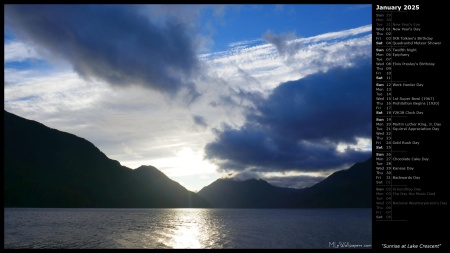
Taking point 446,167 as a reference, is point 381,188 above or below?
below

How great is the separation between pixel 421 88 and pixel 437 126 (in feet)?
7.79

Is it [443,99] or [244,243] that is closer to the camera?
[443,99]

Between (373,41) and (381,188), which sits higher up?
(373,41)

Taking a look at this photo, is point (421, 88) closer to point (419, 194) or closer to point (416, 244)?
point (419, 194)

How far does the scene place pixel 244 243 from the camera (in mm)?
78875

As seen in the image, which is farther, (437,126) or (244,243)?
(244,243)

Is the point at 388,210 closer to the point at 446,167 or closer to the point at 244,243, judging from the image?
the point at 446,167

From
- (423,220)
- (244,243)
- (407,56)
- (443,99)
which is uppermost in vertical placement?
(407,56)
